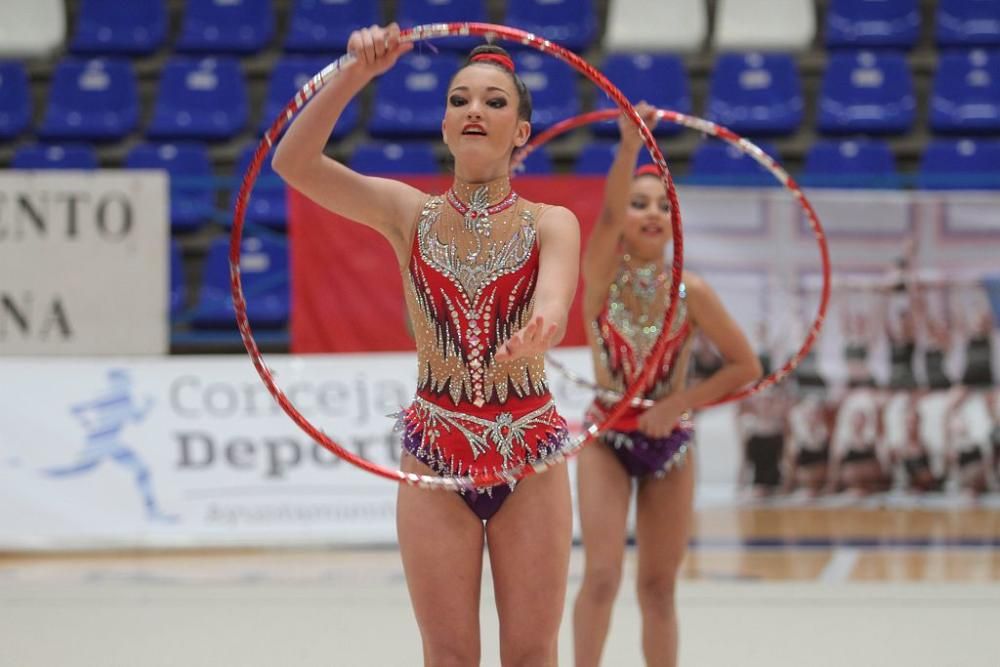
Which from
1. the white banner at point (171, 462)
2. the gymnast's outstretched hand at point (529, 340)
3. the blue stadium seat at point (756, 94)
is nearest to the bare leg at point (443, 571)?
the gymnast's outstretched hand at point (529, 340)

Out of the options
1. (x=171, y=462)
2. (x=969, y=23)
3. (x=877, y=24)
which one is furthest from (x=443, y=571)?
(x=969, y=23)

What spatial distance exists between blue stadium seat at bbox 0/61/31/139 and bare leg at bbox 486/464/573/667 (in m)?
8.30

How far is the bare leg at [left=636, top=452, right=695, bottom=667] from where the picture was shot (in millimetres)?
4188

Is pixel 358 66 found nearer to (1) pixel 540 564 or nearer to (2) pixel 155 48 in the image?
(1) pixel 540 564

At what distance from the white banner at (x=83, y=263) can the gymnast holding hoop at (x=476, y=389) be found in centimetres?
473

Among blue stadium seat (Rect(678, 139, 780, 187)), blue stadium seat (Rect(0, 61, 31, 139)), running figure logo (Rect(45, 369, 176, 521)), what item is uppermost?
blue stadium seat (Rect(0, 61, 31, 139))

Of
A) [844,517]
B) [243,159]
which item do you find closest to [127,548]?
[243,159]

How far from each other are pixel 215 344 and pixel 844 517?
4.54m

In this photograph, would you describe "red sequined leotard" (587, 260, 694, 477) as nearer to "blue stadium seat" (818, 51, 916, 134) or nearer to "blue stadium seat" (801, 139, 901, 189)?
"blue stadium seat" (801, 139, 901, 189)

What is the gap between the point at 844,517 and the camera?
7945 millimetres

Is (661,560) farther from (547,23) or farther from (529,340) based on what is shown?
(547,23)

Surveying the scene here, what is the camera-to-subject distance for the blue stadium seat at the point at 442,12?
34.1 feet

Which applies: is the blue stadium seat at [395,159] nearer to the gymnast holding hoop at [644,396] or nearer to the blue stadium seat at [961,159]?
the blue stadium seat at [961,159]

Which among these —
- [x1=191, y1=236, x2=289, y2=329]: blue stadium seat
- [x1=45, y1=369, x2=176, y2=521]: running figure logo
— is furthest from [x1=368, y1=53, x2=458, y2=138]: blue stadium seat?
[x1=45, y1=369, x2=176, y2=521]: running figure logo
